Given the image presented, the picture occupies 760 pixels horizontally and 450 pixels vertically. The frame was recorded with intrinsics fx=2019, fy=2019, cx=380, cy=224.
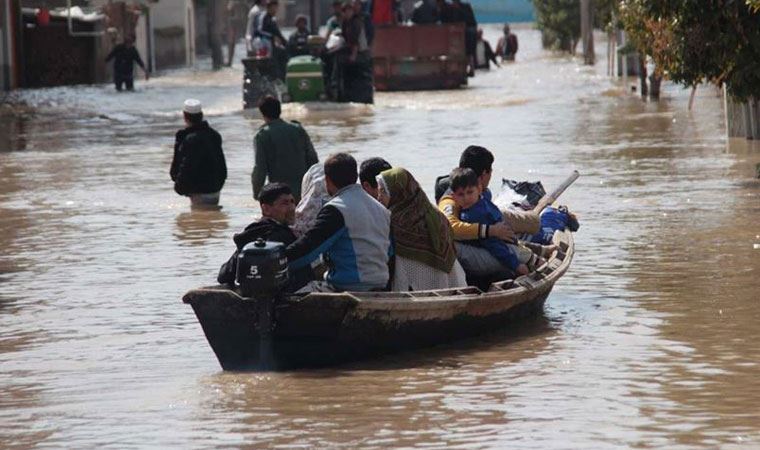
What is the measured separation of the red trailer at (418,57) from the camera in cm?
4250

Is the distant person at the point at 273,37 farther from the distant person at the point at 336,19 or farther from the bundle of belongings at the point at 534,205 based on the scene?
the bundle of belongings at the point at 534,205

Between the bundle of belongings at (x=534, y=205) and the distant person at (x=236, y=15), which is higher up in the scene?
the distant person at (x=236, y=15)

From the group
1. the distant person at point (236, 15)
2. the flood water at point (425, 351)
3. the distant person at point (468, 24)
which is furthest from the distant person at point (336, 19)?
the distant person at point (236, 15)

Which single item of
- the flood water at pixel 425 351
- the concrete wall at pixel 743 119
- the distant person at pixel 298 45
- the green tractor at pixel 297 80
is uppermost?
the distant person at pixel 298 45

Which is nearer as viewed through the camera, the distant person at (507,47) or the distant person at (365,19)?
the distant person at (365,19)

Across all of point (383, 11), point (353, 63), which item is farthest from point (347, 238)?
point (383, 11)

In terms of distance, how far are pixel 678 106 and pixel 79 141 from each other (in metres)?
11.0

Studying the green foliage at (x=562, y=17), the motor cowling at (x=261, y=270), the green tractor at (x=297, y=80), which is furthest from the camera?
the green foliage at (x=562, y=17)

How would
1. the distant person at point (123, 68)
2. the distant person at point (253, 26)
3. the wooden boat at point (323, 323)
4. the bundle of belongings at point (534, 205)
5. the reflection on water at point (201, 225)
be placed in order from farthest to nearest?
the distant person at point (123, 68) → the distant person at point (253, 26) → the reflection on water at point (201, 225) → the bundle of belongings at point (534, 205) → the wooden boat at point (323, 323)

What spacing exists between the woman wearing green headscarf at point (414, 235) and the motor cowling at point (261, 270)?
1350 mm

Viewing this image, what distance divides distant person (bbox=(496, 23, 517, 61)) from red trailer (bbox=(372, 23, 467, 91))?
23.2 metres

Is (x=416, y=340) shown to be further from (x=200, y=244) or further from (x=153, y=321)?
(x=200, y=244)

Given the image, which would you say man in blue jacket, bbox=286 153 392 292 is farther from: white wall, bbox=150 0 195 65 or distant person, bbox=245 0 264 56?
white wall, bbox=150 0 195 65

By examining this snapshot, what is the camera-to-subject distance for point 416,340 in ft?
38.4
